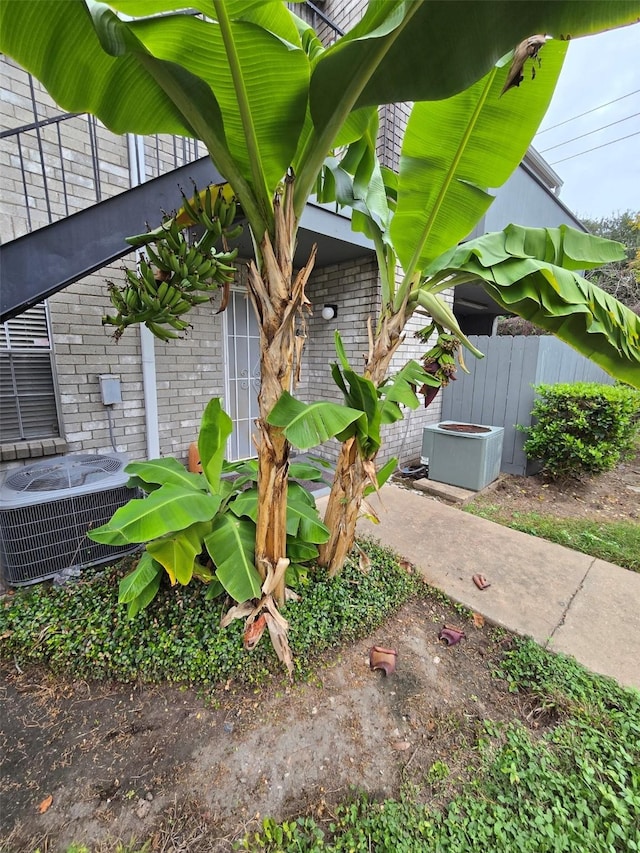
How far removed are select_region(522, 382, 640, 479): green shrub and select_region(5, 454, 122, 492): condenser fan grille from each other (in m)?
5.71

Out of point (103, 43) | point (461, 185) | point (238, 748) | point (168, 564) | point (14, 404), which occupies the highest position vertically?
point (461, 185)

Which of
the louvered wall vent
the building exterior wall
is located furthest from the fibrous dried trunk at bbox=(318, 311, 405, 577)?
the building exterior wall

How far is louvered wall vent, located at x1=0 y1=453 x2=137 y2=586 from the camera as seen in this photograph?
2.54 m

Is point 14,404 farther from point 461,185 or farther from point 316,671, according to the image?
point 461,185

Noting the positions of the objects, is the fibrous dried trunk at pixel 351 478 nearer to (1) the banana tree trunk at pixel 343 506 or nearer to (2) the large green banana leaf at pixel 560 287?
(1) the banana tree trunk at pixel 343 506

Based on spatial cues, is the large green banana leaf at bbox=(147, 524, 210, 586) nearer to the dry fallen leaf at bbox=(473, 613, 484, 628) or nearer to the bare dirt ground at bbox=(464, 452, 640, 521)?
the dry fallen leaf at bbox=(473, 613, 484, 628)

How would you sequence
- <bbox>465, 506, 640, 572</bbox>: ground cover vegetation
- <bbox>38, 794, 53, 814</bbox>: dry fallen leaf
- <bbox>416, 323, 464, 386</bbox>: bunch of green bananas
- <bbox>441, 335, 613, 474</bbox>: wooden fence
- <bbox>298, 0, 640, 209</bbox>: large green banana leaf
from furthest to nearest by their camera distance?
<bbox>441, 335, 613, 474</bbox>: wooden fence → <bbox>465, 506, 640, 572</bbox>: ground cover vegetation → <bbox>416, 323, 464, 386</bbox>: bunch of green bananas → <bbox>38, 794, 53, 814</bbox>: dry fallen leaf → <bbox>298, 0, 640, 209</bbox>: large green banana leaf

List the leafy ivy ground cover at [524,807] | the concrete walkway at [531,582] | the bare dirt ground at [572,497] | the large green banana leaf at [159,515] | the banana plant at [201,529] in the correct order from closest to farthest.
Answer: the leafy ivy ground cover at [524,807] → the large green banana leaf at [159,515] → the banana plant at [201,529] → the concrete walkway at [531,582] → the bare dirt ground at [572,497]

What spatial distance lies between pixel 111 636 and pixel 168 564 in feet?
2.13

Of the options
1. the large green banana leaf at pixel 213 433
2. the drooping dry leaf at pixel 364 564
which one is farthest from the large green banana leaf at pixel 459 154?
the drooping dry leaf at pixel 364 564

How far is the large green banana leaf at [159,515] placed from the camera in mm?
1736

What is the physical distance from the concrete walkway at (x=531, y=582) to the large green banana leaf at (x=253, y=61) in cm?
273

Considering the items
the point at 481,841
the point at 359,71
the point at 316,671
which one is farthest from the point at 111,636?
the point at 359,71

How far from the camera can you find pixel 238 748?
1.73m
